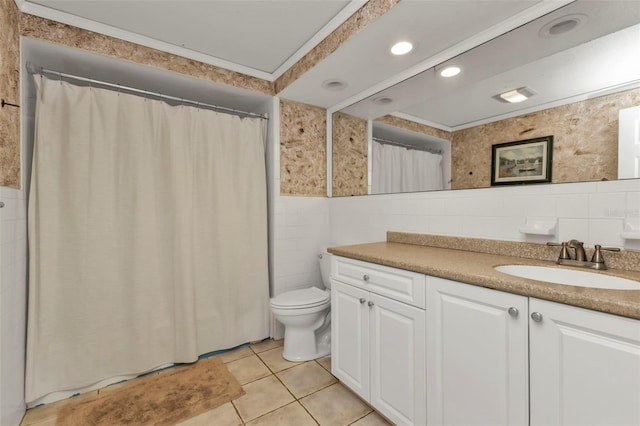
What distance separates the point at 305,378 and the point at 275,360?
13.1 inches

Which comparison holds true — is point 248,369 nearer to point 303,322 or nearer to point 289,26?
point 303,322

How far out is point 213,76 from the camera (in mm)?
2082

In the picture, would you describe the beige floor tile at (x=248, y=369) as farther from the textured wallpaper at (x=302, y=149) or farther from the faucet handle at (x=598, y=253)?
the faucet handle at (x=598, y=253)

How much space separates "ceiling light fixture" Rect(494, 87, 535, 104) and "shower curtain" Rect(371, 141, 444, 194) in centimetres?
45

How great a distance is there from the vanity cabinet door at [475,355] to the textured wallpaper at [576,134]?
0.76 meters

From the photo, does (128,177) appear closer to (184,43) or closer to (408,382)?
(184,43)

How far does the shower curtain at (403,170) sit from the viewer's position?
182 cm

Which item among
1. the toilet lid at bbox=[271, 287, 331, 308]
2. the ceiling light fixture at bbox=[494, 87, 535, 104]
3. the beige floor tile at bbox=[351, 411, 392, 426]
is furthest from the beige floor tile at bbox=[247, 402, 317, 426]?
the ceiling light fixture at bbox=[494, 87, 535, 104]

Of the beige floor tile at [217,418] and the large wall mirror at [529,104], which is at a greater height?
the large wall mirror at [529,104]

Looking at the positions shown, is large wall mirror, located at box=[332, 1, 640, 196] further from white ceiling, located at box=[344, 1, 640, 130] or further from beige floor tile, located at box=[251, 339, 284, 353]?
beige floor tile, located at box=[251, 339, 284, 353]

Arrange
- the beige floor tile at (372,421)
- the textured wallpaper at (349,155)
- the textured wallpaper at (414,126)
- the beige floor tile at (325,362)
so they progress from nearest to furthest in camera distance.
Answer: the beige floor tile at (372,421), the textured wallpaper at (414,126), the beige floor tile at (325,362), the textured wallpaper at (349,155)

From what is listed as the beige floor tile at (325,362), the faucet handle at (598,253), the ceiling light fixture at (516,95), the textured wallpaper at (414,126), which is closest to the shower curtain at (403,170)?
the textured wallpaper at (414,126)

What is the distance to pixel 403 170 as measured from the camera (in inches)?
80.5

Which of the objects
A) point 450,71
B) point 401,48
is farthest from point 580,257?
point 401,48
